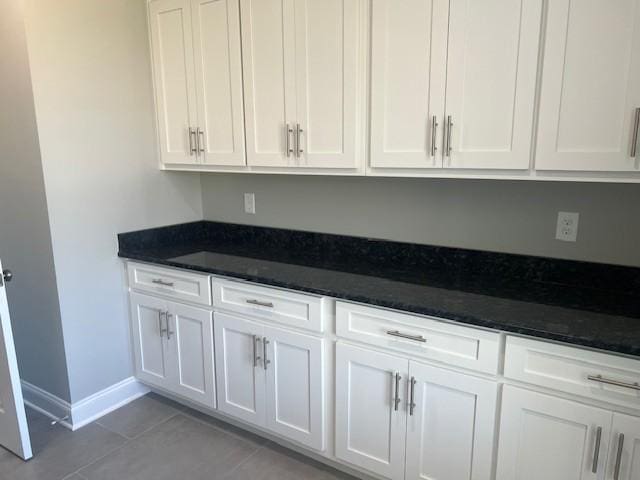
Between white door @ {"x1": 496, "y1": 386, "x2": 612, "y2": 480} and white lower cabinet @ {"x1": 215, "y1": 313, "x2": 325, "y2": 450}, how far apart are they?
2.46ft

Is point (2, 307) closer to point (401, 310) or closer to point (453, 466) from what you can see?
point (401, 310)

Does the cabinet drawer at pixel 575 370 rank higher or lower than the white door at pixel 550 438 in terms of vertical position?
higher

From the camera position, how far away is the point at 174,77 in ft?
8.02

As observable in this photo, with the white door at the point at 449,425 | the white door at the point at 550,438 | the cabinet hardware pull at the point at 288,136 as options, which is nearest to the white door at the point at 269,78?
the cabinet hardware pull at the point at 288,136

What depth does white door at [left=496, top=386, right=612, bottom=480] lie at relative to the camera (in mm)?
1443

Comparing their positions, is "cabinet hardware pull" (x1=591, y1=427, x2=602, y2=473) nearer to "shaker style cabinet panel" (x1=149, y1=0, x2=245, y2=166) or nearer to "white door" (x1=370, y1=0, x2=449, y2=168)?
"white door" (x1=370, y1=0, x2=449, y2=168)

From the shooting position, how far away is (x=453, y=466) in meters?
1.71

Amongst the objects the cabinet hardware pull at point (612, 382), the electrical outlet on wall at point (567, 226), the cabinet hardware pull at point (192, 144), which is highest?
the cabinet hardware pull at point (192, 144)

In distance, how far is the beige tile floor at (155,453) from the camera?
6.91 feet

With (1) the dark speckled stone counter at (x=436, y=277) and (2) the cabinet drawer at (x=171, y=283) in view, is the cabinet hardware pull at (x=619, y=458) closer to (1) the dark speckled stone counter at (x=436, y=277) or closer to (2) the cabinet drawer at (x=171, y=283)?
(1) the dark speckled stone counter at (x=436, y=277)

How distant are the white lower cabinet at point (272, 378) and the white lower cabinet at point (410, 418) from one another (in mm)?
123

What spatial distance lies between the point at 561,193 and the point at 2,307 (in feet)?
7.80

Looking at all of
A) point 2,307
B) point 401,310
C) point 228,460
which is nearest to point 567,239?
point 401,310

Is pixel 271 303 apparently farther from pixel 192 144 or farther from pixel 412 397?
pixel 192 144
